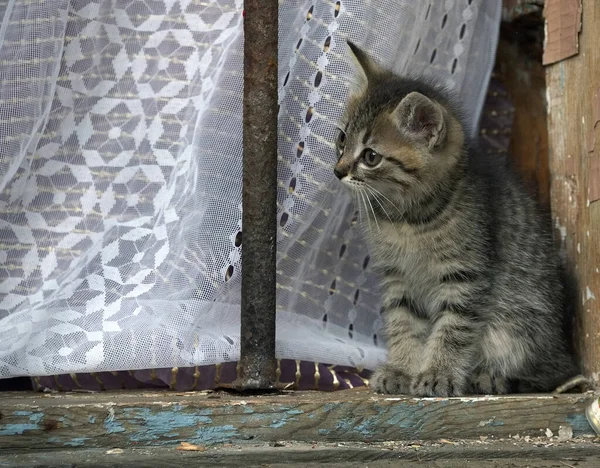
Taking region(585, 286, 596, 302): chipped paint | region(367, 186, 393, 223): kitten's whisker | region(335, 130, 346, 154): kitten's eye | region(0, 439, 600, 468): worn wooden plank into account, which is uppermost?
region(335, 130, 346, 154): kitten's eye

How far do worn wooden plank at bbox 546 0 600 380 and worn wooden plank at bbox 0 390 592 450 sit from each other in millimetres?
349

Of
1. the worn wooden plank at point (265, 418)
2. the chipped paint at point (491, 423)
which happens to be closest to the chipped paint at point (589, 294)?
the worn wooden plank at point (265, 418)

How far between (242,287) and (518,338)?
2.95 feet

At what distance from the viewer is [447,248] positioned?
2.43m

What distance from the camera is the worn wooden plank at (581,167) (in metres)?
2.34

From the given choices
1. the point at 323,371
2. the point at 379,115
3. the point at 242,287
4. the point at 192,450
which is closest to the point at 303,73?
the point at 379,115

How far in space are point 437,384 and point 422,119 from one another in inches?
29.9

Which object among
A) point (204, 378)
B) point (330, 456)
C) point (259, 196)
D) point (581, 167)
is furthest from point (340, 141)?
point (330, 456)

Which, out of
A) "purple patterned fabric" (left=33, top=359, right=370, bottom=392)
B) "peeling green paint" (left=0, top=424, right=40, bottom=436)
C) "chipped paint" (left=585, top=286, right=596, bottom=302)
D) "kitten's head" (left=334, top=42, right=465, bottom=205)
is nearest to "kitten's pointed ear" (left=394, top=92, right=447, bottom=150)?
"kitten's head" (left=334, top=42, right=465, bottom=205)

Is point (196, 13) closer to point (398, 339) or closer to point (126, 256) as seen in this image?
point (126, 256)

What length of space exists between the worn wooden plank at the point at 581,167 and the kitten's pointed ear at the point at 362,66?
550mm

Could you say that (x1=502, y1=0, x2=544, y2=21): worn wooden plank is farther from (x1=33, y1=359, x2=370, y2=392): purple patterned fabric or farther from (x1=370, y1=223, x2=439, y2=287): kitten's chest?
(x1=33, y1=359, x2=370, y2=392): purple patterned fabric

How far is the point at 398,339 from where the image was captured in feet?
8.56

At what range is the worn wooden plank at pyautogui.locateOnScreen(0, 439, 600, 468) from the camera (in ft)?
5.93
